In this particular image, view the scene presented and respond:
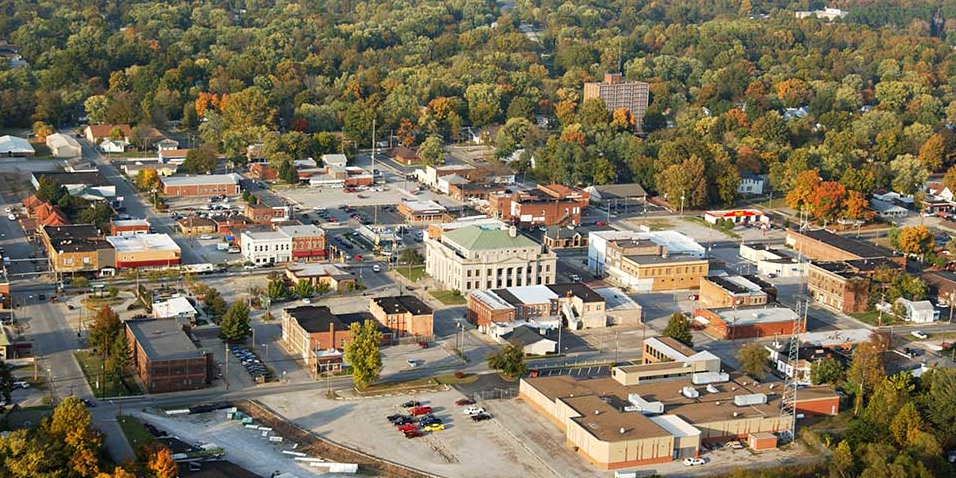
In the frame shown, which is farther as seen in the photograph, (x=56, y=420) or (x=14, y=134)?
(x=14, y=134)

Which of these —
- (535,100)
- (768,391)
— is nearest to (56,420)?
(768,391)

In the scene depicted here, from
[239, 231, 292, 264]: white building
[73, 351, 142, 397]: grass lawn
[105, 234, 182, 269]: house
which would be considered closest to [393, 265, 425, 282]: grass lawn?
[239, 231, 292, 264]: white building

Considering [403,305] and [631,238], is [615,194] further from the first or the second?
[403,305]

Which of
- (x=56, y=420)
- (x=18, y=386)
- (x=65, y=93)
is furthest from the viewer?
(x=65, y=93)

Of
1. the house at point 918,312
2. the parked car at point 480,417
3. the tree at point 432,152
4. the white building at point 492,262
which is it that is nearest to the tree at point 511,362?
the parked car at point 480,417

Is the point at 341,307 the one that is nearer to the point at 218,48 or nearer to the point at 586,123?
the point at 586,123

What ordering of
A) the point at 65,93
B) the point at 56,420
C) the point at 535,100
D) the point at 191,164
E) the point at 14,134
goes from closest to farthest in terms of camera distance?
the point at 56,420
the point at 191,164
the point at 14,134
the point at 65,93
the point at 535,100

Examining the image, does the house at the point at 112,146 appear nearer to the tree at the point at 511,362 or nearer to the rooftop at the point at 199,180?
the rooftop at the point at 199,180
